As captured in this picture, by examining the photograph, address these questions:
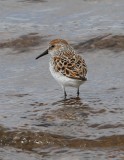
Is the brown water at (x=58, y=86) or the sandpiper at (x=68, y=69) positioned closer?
the brown water at (x=58, y=86)

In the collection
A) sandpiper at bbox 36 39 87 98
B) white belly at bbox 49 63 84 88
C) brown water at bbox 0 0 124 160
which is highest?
sandpiper at bbox 36 39 87 98

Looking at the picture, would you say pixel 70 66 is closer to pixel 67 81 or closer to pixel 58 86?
pixel 67 81

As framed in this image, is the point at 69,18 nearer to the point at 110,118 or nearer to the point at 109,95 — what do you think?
the point at 109,95

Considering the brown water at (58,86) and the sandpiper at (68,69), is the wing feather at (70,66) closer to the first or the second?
the sandpiper at (68,69)

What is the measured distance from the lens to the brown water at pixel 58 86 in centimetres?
878

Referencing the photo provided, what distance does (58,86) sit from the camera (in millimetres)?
11758

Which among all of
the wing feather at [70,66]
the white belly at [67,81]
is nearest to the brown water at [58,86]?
the white belly at [67,81]

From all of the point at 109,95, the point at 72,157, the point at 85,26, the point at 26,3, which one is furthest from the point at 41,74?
the point at 26,3

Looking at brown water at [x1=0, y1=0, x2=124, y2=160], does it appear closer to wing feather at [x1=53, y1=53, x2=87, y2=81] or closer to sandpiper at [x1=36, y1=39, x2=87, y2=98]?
sandpiper at [x1=36, y1=39, x2=87, y2=98]

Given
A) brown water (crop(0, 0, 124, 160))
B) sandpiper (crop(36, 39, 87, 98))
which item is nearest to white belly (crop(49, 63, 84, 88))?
sandpiper (crop(36, 39, 87, 98))

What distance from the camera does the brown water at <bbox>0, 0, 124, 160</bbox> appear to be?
878 cm

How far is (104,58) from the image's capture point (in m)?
13.3

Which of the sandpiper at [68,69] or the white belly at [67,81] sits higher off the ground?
the sandpiper at [68,69]

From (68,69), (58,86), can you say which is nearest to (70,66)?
(68,69)
